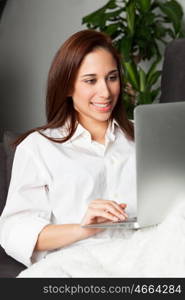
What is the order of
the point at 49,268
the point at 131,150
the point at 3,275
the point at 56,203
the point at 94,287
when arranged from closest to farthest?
the point at 94,287
the point at 49,268
the point at 3,275
the point at 56,203
the point at 131,150

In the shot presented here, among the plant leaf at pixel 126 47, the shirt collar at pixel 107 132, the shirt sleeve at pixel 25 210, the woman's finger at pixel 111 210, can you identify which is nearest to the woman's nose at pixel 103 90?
the shirt collar at pixel 107 132

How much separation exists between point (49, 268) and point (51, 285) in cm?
9

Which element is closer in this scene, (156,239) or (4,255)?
(156,239)

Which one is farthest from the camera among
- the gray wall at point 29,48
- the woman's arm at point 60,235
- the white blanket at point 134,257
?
the gray wall at point 29,48

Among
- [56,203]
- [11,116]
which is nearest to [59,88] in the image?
[56,203]

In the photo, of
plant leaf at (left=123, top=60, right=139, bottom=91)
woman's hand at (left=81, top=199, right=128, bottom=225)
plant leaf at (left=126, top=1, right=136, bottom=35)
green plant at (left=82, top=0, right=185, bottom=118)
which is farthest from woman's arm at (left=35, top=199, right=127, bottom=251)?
plant leaf at (left=126, top=1, right=136, bottom=35)

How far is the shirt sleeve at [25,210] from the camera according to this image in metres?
1.52

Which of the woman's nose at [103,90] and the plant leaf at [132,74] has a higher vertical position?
the woman's nose at [103,90]

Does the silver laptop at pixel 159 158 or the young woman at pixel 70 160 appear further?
the young woman at pixel 70 160

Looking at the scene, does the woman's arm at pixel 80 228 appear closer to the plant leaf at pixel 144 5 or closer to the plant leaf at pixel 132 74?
the plant leaf at pixel 132 74

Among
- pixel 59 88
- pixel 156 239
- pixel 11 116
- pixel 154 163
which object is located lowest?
pixel 11 116

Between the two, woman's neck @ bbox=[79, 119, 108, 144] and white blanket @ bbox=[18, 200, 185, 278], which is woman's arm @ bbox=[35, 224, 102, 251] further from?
woman's neck @ bbox=[79, 119, 108, 144]

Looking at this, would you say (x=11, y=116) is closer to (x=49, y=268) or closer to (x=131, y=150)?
(x=131, y=150)

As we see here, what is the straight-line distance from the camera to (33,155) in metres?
1.62
